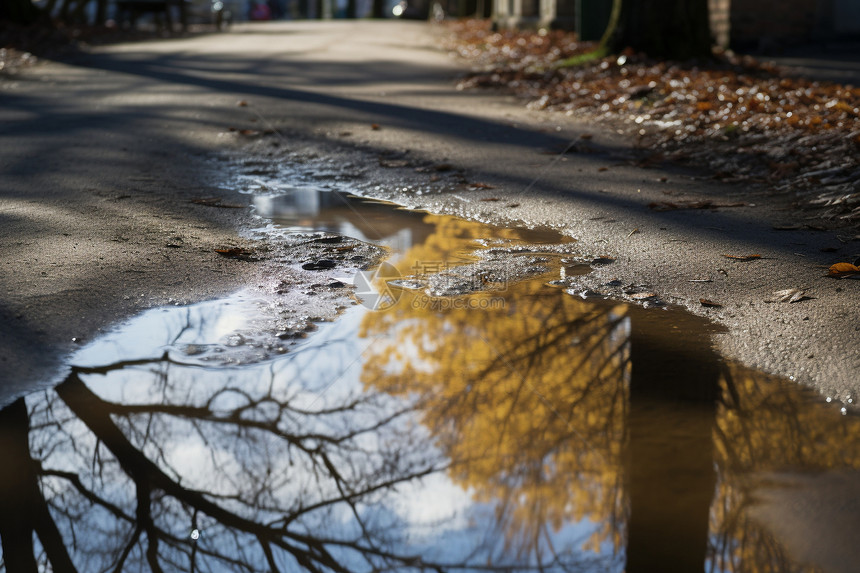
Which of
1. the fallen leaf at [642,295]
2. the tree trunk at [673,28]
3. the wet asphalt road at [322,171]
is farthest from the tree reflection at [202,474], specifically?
the tree trunk at [673,28]

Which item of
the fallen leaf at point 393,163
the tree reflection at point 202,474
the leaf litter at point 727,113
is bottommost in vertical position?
the tree reflection at point 202,474

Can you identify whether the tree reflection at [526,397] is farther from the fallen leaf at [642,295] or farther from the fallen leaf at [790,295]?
the fallen leaf at [790,295]

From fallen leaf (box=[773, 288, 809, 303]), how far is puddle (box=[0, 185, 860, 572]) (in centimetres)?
43

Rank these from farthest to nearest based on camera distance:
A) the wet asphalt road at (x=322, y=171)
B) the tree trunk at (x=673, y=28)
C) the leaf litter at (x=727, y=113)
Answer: the tree trunk at (x=673, y=28) → the leaf litter at (x=727, y=113) → the wet asphalt road at (x=322, y=171)

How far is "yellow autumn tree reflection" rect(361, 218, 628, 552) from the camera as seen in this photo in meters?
2.16

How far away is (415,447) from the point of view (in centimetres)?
240

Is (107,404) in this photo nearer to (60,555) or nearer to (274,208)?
(60,555)

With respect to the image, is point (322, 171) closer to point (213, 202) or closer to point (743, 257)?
point (213, 202)

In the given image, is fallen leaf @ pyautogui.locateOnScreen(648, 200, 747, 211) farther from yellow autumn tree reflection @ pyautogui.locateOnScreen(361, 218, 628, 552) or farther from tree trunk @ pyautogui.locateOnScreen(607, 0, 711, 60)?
tree trunk @ pyautogui.locateOnScreen(607, 0, 711, 60)

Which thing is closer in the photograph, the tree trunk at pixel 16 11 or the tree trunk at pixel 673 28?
the tree trunk at pixel 673 28

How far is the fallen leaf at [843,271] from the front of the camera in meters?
3.61

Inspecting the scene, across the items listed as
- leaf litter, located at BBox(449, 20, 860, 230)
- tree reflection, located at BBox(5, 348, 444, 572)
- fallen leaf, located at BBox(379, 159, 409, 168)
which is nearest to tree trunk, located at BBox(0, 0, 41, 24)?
leaf litter, located at BBox(449, 20, 860, 230)

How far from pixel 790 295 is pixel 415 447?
1.94 metres

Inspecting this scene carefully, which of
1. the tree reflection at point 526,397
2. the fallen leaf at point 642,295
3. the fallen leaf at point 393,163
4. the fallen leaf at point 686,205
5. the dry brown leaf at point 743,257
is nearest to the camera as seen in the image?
the tree reflection at point 526,397
